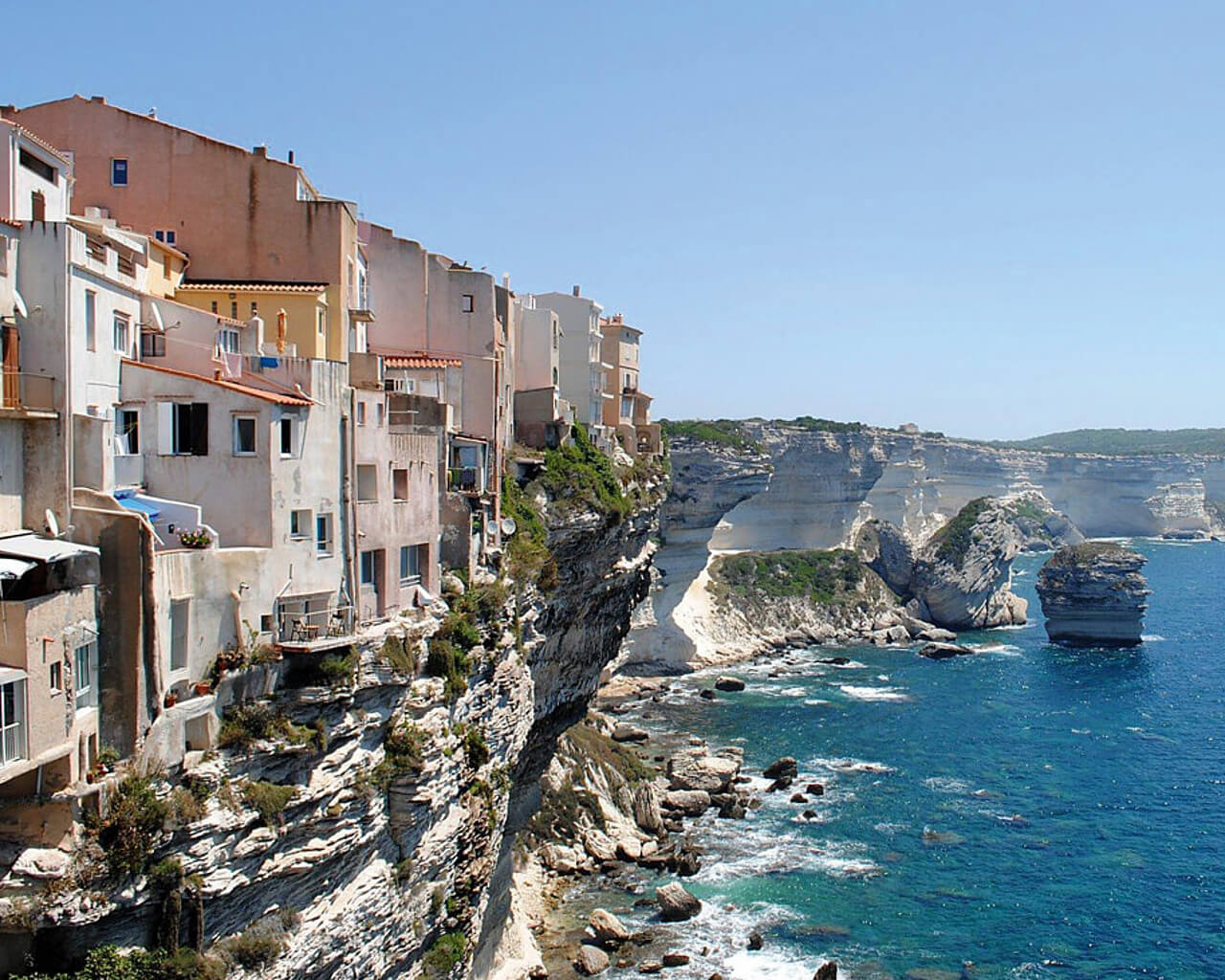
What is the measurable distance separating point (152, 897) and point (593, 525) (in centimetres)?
2408

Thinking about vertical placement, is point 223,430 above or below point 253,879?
above

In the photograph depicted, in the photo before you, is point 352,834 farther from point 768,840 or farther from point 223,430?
point 768,840

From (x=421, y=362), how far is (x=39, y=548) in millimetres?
18102

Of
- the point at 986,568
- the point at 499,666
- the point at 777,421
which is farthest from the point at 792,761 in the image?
the point at 777,421

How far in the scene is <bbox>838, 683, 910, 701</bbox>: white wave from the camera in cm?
7419

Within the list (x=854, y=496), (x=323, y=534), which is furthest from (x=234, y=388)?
(x=854, y=496)

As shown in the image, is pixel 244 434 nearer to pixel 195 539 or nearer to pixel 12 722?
pixel 195 539

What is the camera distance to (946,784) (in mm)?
55844

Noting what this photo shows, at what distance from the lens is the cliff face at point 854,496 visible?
8912cm

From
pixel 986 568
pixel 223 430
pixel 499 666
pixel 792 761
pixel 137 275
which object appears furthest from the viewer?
pixel 986 568

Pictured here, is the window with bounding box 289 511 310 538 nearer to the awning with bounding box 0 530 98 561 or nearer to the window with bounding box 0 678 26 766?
the awning with bounding box 0 530 98 561

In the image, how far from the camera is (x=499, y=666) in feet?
97.3

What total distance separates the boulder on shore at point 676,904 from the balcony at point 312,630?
23.0 meters

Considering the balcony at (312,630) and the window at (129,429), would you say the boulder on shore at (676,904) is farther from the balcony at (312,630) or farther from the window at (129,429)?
the window at (129,429)
